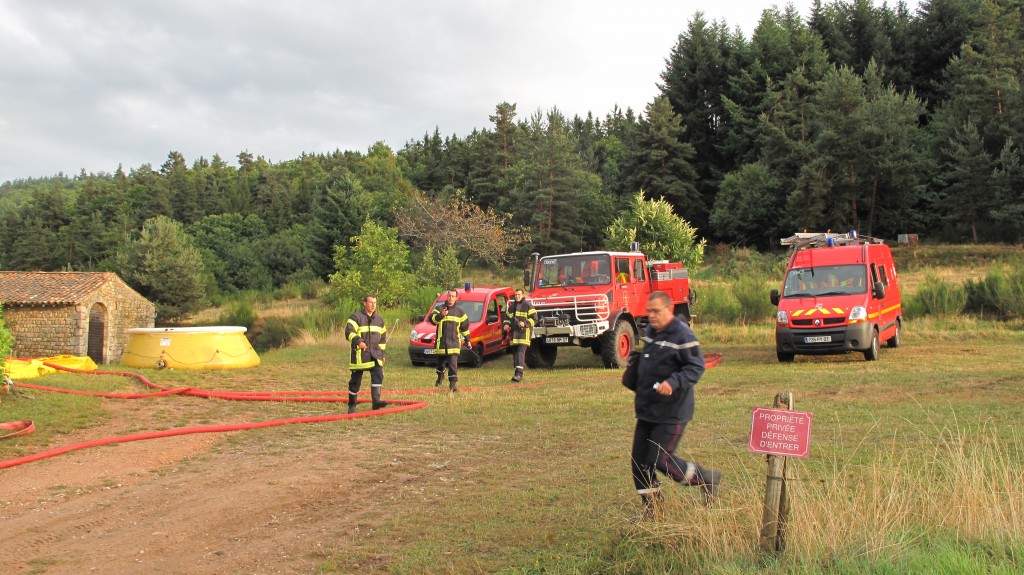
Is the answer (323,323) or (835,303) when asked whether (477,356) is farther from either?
(323,323)

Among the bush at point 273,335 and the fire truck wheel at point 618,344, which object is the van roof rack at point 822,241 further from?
the bush at point 273,335

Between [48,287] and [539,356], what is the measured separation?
27.2 meters

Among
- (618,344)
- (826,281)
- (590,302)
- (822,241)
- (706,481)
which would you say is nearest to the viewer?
(706,481)

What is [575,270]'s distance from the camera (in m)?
18.2

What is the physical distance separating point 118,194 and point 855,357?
10916 cm

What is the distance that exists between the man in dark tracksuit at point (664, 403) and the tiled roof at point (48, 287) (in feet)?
113

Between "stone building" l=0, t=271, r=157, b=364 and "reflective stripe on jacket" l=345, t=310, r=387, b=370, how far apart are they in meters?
27.2

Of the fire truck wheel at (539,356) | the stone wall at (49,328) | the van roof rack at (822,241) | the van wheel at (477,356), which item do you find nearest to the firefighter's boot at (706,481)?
the fire truck wheel at (539,356)

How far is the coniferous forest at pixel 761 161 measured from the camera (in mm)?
49031

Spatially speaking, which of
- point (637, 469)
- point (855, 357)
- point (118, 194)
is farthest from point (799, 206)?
point (118, 194)

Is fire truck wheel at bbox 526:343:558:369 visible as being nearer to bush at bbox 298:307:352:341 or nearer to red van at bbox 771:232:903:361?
red van at bbox 771:232:903:361

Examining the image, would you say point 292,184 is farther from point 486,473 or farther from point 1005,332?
point 486,473

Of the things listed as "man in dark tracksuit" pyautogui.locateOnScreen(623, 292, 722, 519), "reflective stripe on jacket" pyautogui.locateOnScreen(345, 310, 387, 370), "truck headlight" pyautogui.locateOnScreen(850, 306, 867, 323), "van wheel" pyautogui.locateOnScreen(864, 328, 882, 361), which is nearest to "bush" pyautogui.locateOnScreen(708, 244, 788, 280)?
"van wheel" pyautogui.locateOnScreen(864, 328, 882, 361)

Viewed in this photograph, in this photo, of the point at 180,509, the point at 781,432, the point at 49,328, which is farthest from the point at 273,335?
the point at 781,432
